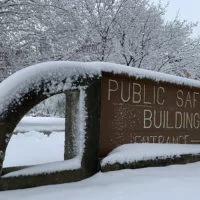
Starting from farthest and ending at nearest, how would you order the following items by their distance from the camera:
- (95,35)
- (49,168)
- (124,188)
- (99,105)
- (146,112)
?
(95,35), (146,112), (99,105), (49,168), (124,188)

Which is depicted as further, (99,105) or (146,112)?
(146,112)

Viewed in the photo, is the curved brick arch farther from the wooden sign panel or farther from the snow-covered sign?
the wooden sign panel

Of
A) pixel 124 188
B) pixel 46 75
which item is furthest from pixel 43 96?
pixel 124 188

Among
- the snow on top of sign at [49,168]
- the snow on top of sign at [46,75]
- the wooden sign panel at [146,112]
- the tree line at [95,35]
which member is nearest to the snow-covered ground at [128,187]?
the snow on top of sign at [49,168]

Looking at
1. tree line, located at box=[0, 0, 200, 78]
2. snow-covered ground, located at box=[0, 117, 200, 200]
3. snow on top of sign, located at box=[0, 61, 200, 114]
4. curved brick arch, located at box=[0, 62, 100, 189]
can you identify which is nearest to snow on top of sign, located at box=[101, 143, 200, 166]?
snow-covered ground, located at box=[0, 117, 200, 200]

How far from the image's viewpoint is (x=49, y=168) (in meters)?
3.41

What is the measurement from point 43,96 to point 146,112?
68.5 inches

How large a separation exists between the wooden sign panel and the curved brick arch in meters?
0.25

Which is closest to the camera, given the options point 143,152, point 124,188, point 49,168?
point 124,188

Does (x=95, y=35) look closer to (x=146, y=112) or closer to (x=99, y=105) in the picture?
(x=146, y=112)

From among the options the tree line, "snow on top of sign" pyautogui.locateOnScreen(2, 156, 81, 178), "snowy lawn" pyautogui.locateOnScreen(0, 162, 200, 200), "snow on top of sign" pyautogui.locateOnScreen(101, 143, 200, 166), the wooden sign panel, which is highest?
the tree line

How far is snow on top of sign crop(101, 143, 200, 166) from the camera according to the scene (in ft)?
13.1

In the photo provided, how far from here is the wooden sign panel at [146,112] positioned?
4.21 m

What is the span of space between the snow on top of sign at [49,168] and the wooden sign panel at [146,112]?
1.66 feet
